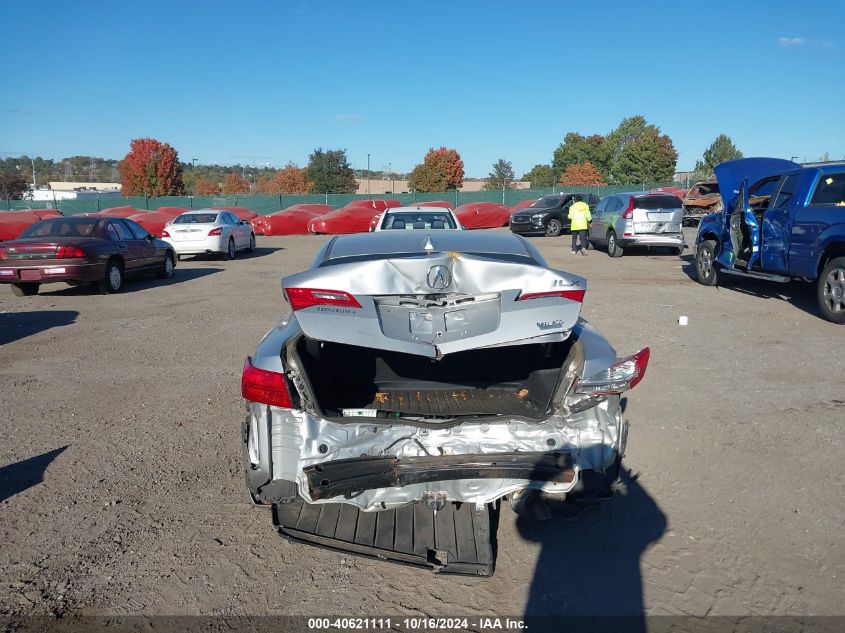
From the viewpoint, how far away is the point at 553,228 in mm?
27266

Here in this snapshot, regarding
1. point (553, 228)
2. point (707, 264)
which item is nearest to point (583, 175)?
point (553, 228)

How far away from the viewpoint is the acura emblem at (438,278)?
336cm

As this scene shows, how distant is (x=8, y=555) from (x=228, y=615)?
137cm

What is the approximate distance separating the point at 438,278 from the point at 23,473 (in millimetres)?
3257

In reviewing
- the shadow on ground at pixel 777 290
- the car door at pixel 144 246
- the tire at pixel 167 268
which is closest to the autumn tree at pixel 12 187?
the tire at pixel 167 268

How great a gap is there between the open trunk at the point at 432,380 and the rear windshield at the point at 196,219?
1600cm

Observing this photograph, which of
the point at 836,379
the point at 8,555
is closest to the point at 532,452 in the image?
the point at 8,555

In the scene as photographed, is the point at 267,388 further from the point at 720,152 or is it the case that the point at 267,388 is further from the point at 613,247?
the point at 720,152

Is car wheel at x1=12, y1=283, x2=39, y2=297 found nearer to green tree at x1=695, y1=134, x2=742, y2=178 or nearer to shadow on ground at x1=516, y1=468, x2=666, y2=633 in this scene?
shadow on ground at x1=516, y1=468, x2=666, y2=633

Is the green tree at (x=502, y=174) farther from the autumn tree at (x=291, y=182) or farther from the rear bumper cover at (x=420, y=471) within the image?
the rear bumper cover at (x=420, y=471)

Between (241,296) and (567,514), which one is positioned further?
(241,296)

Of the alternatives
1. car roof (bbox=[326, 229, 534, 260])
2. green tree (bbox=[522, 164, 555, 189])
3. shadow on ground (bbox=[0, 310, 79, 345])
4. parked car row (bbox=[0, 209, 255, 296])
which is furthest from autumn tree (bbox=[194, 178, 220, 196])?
car roof (bbox=[326, 229, 534, 260])

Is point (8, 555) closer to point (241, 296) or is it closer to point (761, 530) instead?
point (761, 530)

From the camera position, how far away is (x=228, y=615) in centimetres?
296
